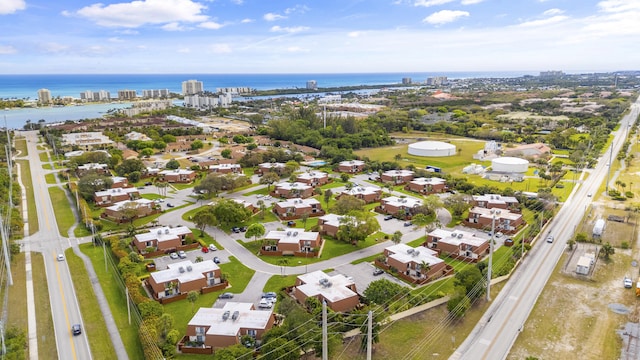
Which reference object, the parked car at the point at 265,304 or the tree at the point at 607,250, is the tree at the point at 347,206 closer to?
the parked car at the point at 265,304

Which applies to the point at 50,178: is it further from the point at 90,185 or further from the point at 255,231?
the point at 255,231

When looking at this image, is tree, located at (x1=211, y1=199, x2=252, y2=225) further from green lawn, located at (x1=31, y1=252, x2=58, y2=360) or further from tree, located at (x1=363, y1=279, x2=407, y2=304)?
tree, located at (x1=363, y1=279, x2=407, y2=304)

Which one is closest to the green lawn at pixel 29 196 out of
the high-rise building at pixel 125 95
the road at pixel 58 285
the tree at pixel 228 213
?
the road at pixel 58 285

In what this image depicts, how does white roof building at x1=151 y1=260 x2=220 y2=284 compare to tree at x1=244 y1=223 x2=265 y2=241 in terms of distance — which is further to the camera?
tree at x1=244 y1=223 x2=265 y2=241

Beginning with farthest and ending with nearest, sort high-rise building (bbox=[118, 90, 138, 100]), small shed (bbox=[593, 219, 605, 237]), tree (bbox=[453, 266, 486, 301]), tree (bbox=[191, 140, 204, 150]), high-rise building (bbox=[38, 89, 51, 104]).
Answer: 1. high-rise building (bbox=[118, 90, 138, 100])
2. high-rise building (bbox=[38, 89, 51, 104])
3. tree (bbox=[191, 140, 204, 150])
4. small shed (bbox=[593, 219, 605, 237])
5. tree (bbox=[453, 266, 486, 301])

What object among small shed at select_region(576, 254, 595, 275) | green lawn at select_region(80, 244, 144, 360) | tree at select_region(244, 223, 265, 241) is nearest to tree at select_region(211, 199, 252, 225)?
tree at select_region(244, 223, 265, 241)

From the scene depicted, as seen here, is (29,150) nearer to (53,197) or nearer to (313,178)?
(53,197)

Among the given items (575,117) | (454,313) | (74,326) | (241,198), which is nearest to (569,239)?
(454,313)
